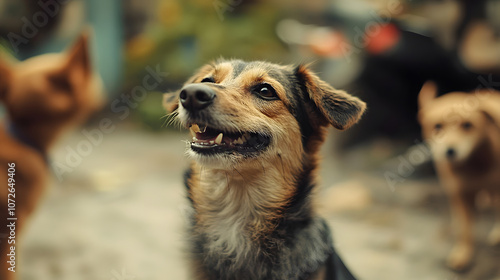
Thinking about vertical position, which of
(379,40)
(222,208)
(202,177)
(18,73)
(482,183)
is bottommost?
(482,183)

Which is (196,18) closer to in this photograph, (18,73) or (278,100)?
(18,73)

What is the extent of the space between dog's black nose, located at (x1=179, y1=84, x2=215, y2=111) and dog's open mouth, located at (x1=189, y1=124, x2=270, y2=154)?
0.19m

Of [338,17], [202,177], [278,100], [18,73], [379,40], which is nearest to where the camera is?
[278,100]

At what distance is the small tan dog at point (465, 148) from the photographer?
305 centimetres

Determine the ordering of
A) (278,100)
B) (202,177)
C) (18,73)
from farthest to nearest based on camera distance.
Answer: (18,73)
(202,177)
(278,100)

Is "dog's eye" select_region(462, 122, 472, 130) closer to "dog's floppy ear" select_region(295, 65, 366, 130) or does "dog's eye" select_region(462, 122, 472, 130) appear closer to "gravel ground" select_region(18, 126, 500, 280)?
"gravel ground" select_region(18, 126, 500, 280)

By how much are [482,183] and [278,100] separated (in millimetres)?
2307

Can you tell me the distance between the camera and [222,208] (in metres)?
2.06

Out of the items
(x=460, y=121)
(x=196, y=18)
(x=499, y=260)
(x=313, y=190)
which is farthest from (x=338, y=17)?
(x=313, y=190)

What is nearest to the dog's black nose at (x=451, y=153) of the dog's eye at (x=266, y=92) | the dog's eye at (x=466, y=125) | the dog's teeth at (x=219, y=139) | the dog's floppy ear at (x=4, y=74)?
the dog's eye at (x=466, y=125)

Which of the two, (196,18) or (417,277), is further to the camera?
(196,18)

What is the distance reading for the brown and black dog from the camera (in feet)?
6.08

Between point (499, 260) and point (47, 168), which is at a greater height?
point (47, 168)

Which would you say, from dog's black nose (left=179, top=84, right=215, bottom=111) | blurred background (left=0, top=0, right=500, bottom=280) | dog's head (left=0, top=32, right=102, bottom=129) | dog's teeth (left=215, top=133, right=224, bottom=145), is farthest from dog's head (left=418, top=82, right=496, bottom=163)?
dog's head (left=0, top=32, right=102, bottom=129)
